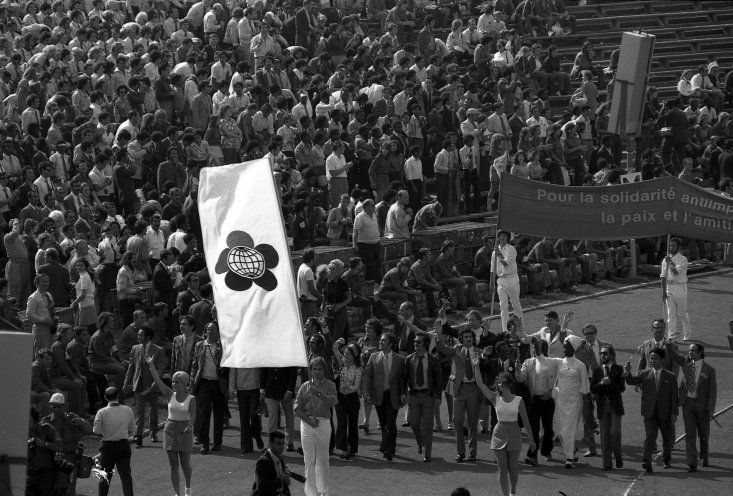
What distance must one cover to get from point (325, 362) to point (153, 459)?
8.41 feet

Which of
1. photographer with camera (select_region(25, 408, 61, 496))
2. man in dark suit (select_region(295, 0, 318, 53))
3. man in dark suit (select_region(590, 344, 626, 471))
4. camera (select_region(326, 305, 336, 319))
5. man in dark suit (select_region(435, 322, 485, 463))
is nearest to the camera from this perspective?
photographer with camera (select_region(25, 408, 61, 496))

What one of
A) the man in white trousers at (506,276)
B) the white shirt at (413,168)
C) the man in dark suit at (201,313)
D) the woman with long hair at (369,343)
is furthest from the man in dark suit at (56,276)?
the white shirt at (413,168)

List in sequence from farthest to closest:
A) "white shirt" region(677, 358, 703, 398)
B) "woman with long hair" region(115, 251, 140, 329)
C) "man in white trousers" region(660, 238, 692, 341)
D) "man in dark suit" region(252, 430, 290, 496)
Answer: "man in white trousers" region(660, 238, 692, 341)
"woman with long hair" region(115, 251, 140, 329)
"white shirt" region(677, 358, 703, 398)
"man in dark suit" region(252, 430, 290, 496)

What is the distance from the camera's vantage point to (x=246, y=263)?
1727cm

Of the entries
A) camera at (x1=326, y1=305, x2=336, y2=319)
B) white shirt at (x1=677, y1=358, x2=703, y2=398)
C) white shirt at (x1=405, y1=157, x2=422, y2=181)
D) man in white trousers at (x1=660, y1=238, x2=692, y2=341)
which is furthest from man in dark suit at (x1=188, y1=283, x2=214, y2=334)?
white shirt at (x1=405, y1=157, x2=422, y2=181)

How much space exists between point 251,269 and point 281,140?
11.0 meters

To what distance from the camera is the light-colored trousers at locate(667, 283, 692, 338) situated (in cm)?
2469

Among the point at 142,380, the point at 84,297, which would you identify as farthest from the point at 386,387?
the point at 84,297

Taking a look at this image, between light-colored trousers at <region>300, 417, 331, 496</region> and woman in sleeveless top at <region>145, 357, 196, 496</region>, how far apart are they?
1336 millimetres

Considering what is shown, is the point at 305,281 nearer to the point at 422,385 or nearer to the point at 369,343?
the point at 369,343

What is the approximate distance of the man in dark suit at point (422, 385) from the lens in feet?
64.8

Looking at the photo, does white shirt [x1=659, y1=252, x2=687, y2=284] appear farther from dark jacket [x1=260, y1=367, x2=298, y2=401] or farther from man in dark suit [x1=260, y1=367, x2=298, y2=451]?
dark jacket [x1=260, y1=367, x2=298, y2=401]

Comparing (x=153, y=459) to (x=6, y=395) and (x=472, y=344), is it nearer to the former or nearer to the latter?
(x=472, y=344)

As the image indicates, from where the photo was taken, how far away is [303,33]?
35531 mm
